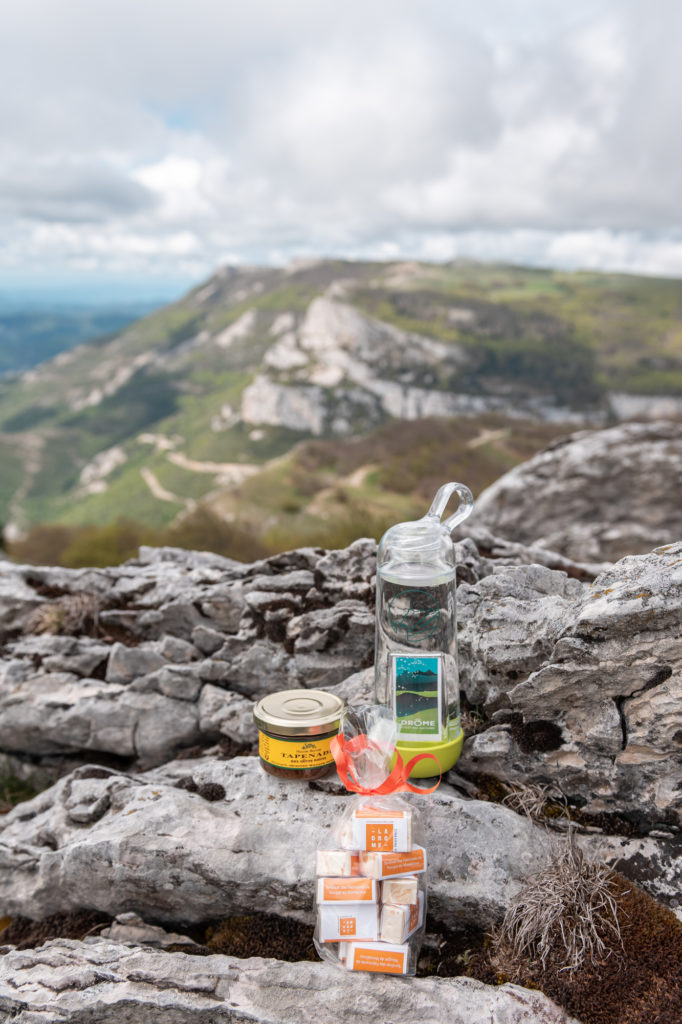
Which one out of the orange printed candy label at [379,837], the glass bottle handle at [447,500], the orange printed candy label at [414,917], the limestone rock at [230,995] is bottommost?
the limestone rock at [230,995]

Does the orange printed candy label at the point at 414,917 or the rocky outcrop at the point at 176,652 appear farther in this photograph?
the rocky outcrop at the point at 176,652

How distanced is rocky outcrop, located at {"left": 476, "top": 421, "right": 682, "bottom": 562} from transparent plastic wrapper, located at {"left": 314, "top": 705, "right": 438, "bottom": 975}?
10643 mm

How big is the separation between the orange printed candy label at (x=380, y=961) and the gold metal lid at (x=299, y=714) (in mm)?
1436

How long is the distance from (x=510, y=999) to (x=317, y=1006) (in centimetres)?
112

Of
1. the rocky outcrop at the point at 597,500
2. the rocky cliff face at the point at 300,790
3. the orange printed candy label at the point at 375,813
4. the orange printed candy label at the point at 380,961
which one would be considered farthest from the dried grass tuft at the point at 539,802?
the rocky outcrop at the point at 597,500

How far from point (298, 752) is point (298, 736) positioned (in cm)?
15

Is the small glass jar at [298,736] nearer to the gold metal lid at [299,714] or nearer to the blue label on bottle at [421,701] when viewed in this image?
the gold metal lid at [299,714]

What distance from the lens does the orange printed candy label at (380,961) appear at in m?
3.82

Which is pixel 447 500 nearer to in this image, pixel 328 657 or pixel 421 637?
pixel 421 637

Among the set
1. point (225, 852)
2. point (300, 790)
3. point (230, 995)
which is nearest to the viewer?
point (230, 995)

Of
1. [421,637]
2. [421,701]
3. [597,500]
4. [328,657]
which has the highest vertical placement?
[421,637]

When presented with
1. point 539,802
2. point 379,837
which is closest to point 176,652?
point 379,837

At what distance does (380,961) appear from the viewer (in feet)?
12.6

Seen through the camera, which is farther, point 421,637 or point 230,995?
point 421,637
